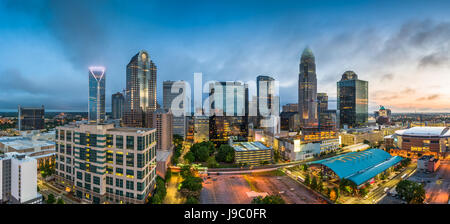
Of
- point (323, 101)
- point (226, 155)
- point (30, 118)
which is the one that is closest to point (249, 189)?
point (226, 155)

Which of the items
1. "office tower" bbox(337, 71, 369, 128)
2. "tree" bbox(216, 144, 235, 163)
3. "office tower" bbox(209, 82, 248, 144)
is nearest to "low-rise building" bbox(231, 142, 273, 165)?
"tree" bbox(216, 144, 235, 163)

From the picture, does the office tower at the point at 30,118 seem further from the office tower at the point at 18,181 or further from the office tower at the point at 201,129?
the office tower at the point at 18,181

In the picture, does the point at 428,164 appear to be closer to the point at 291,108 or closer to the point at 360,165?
the point at 360,165

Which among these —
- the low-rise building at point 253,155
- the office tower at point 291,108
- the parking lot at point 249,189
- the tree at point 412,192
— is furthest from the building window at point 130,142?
the office tower at point 291,108
